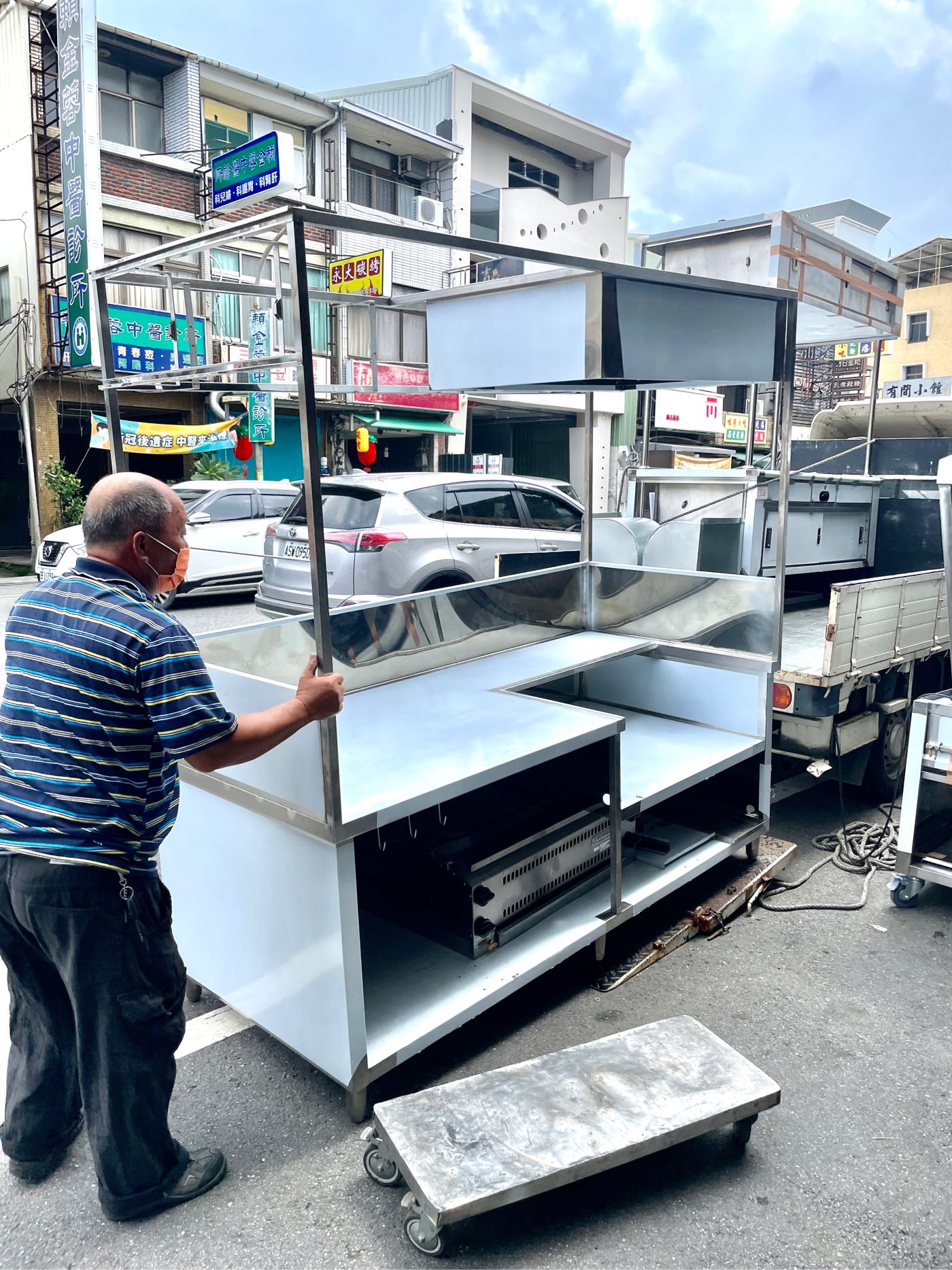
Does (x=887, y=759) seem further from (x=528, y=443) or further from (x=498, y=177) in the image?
(x=498, y=177)

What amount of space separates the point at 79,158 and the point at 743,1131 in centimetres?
1591

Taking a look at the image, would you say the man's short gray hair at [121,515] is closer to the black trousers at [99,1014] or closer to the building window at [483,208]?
the black trousers at [99,1014]

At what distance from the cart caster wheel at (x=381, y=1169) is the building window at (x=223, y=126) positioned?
706 inches

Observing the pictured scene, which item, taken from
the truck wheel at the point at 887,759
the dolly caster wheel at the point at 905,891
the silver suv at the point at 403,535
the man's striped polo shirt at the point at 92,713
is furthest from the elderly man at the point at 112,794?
the silver suv at the point at 403,535

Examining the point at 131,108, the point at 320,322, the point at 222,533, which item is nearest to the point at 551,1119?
the point at 222,533

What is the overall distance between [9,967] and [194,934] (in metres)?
0.88

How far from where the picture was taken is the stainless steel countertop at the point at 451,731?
275 cm

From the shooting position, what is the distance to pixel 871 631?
4.56 meters

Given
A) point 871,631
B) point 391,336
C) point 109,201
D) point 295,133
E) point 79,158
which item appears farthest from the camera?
point 391,336

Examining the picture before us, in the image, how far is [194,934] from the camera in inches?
123

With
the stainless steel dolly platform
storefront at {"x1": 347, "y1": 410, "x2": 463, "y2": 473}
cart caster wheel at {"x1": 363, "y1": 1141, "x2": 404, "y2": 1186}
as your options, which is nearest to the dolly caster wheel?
the stainless steel dolly platform

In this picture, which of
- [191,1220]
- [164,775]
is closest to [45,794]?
[164,775]

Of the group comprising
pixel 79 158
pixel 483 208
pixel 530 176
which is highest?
pixel 530 176

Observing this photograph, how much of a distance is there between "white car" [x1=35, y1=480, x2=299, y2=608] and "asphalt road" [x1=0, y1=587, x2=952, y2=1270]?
347 inches
